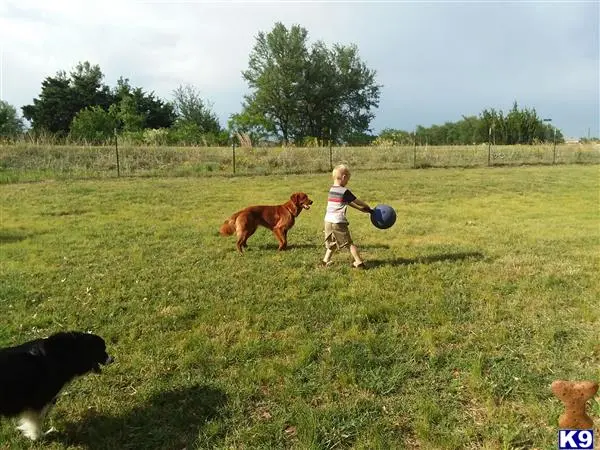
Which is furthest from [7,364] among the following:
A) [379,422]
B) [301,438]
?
[379,422]

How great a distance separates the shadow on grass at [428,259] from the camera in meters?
6.57

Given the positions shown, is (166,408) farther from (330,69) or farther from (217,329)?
(330,69)

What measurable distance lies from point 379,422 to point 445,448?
0.43 meters

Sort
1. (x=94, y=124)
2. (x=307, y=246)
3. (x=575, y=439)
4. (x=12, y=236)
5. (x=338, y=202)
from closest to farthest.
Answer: (x=575, y=439), (x=338, y=202), (x=307, y=246), (x=12, y=236), (x=94, y=124)

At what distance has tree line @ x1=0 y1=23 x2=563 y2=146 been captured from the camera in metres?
45.6

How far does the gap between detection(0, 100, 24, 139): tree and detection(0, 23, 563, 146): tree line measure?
1.44 feet

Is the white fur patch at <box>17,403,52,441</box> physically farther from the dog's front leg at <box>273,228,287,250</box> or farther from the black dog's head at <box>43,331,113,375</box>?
the dog's front leg at <box>273,228,287,250</box>

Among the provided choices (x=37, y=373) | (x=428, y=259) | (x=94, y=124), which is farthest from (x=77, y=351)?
(x=94, y=124)

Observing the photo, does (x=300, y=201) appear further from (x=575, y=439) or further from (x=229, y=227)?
(x=575, y=439)

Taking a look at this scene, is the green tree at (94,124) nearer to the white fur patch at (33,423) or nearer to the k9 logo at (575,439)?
the white fur patch at (33,423)

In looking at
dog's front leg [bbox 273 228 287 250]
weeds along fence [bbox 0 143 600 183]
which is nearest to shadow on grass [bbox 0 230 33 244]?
dog's front leg [bbox 273 228 287 250]

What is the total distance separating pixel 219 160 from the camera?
22281 mm

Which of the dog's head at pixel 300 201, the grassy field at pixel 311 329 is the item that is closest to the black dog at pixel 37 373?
the grassy field at pixel 311 329

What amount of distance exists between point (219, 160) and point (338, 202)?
54.8 feet
